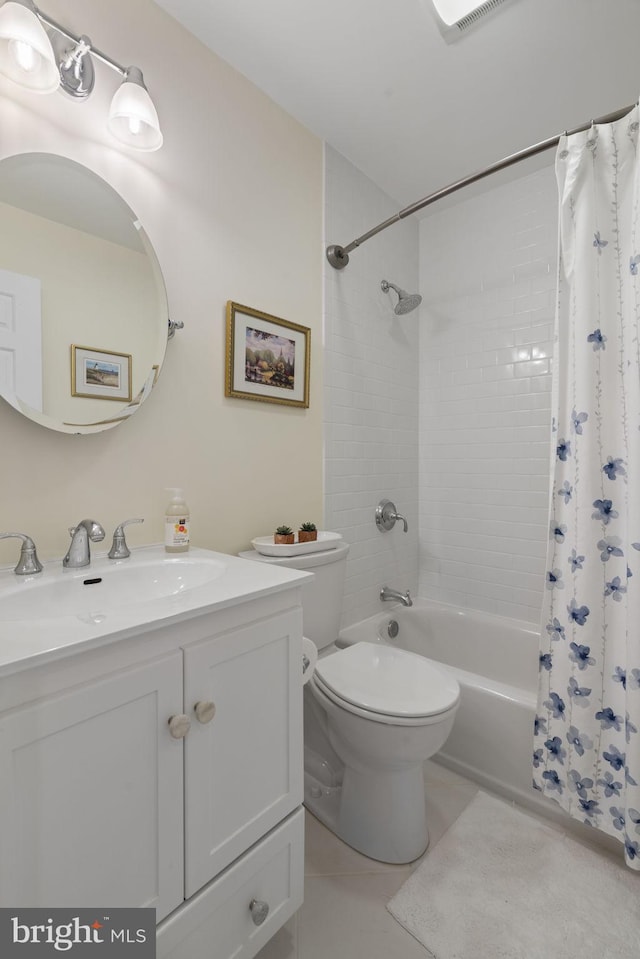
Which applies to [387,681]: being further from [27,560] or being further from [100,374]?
[100,374]

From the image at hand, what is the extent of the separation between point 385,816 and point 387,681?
385 mm

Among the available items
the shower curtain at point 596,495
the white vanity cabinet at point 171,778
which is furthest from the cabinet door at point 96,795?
the shower curtain at point 596,495

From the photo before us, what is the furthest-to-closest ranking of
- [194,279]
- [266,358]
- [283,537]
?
[266,358], [283,537], [194,279]

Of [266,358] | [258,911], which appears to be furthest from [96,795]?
[266,358]

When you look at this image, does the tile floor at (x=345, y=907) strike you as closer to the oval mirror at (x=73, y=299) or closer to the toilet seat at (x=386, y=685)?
the toilet seat at (x=386, y=685)

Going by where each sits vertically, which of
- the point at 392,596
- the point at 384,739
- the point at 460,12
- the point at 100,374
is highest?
the point at 460,12

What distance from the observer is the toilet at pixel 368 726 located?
1.27 m

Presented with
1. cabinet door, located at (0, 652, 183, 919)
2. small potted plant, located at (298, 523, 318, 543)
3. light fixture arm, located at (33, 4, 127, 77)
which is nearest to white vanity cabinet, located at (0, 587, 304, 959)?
cabinet door, located at (0, 652, 183, 919)

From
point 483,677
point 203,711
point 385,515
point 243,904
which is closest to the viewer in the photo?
point 203,711

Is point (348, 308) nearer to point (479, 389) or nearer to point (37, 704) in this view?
point (479, 389)

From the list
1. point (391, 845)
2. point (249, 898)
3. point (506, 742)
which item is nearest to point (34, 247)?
point (249, 898)

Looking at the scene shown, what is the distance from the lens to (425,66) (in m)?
1.52

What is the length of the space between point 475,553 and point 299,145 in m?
2.00

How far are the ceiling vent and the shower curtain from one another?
0.44 m
